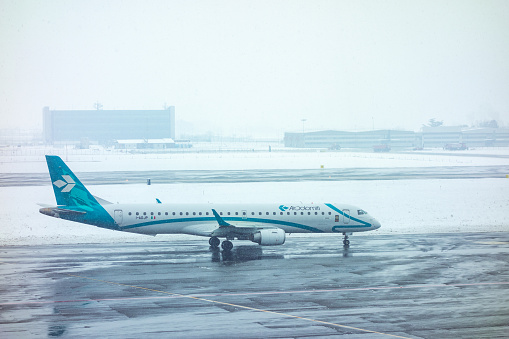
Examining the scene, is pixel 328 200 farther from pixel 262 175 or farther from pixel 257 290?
pixel 257 290

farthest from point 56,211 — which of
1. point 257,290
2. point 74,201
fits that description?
point 257,290

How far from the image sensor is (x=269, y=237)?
132 feet

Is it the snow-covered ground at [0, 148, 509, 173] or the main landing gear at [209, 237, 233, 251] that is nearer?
the main landing gear at [209, 237, 233, 251]

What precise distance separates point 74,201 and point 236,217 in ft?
37.4

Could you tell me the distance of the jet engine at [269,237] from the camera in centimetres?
4009

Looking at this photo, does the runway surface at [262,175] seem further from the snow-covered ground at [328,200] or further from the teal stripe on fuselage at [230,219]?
the teal stripe on fuselage at [230,219]

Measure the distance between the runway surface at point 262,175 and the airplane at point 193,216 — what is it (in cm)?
4154

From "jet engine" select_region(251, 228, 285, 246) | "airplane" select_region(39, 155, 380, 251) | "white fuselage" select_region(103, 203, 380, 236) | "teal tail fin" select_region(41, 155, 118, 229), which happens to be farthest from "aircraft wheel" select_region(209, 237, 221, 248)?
"teal tail fin" select_region(41, 155, 118, 229)

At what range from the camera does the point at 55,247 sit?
42.1m

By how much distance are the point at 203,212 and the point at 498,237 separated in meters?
23.3

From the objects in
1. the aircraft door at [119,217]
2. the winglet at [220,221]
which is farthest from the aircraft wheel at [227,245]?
the aircraft door at [119,217]

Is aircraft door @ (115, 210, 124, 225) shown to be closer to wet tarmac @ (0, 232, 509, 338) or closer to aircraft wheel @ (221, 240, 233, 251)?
wet tarmac @ (0, 232, 509, 338)

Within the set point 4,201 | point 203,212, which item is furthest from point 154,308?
point 4,201

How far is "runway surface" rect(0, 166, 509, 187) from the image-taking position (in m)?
87.2
